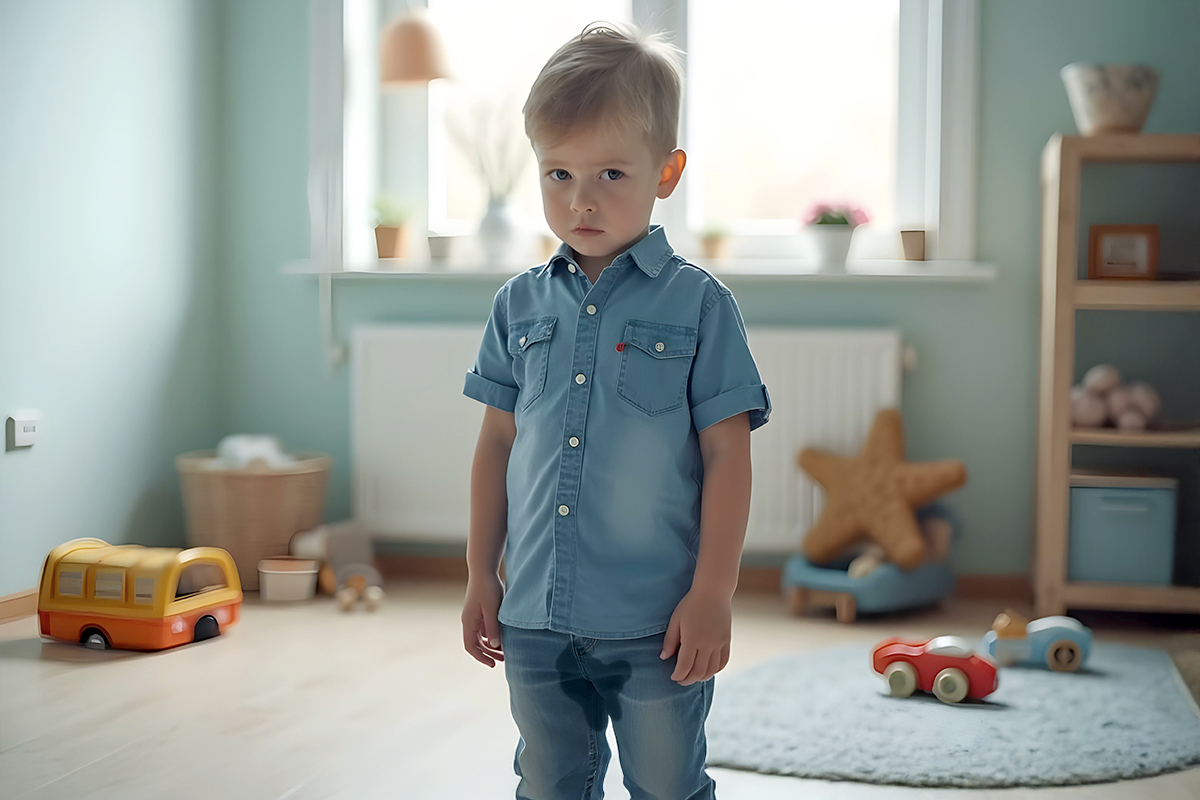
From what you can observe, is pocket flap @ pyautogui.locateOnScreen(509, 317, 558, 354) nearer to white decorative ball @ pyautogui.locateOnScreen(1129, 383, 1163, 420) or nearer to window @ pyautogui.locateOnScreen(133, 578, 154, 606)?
window @ pyautogui.locateOnScreen(133, 578, 154, 606)

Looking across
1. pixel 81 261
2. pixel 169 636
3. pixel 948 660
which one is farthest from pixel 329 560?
pixel 948 660

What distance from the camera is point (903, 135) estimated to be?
3.01 metres

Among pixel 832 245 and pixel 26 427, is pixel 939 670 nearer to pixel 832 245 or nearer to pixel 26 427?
pixel 832 245

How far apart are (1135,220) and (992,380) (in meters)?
0.52

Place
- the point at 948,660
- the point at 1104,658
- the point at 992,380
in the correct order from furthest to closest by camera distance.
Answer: the point at 992,380 < the point at 1104,658 < the point at 948,660

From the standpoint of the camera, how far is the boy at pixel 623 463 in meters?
0.95

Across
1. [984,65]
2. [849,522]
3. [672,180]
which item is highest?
[984,65]

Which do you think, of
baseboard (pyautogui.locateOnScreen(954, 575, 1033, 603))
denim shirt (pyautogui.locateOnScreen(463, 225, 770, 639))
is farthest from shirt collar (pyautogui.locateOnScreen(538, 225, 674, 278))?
baseboard (pyautogui.locateOnScreen(954, 575, 1033, 603))

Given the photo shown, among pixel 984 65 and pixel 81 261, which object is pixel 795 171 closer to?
pixel 984 65

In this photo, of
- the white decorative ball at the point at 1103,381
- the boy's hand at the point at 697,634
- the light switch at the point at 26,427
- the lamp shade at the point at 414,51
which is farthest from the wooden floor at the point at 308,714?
the lamp shade at the point at 414,51

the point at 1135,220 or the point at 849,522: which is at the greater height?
the point at 1135,220

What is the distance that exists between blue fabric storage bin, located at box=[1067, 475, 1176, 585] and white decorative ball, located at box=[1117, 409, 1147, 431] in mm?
120

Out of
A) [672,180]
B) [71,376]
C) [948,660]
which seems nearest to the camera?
[672,180]

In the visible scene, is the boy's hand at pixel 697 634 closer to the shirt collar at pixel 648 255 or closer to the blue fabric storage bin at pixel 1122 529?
the shirt collar at pixel 648 255
